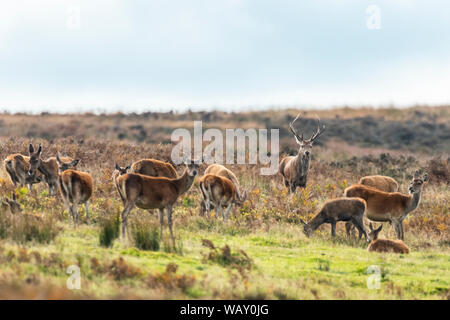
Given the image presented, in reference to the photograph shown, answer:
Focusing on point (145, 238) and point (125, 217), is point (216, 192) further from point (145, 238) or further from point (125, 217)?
point (145, 238)

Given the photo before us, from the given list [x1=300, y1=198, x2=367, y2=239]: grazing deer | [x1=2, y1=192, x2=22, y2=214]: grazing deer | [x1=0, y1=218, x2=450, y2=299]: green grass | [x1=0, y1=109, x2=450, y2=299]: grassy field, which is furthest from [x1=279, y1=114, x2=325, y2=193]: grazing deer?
[x1=2, y1=192, x2=22, y2=214]: grazing deer

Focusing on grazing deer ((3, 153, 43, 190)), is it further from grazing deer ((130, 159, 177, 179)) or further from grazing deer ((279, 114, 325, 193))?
grazing deer ((279, 114, 325, 193))

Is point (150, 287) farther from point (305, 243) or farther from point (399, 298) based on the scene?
point (305, 243)

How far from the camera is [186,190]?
1633 centimetres

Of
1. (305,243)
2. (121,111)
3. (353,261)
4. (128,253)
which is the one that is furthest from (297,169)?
(121,111)

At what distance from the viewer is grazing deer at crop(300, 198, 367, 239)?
16328 millimetres

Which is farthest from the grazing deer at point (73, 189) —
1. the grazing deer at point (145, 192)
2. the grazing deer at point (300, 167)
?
the grazing deer at point (300, 167)

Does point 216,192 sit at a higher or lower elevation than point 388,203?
higher

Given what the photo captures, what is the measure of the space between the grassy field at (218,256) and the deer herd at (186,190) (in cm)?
38

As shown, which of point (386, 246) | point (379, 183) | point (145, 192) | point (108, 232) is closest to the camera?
point (108, 232)

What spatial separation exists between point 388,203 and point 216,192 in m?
4.62

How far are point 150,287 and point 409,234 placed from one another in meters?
11.0

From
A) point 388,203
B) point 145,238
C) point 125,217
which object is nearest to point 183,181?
point 125,217
